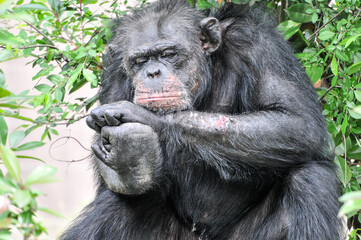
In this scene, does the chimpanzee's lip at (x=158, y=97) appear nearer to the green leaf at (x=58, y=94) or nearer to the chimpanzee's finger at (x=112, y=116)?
the chimpanzee's finger at (x=112, y=116)

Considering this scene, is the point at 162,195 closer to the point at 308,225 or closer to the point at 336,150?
the point at 308,225

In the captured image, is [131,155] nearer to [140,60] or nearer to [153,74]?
[153,74]

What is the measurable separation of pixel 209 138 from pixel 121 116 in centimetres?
64

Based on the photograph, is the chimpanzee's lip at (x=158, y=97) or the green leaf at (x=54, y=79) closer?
the chimpanzee's lip at (x=158, y=97)

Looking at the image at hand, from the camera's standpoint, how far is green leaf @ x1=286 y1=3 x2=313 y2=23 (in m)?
4.82

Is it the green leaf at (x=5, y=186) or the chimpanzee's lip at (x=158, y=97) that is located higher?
the green leaf at (x=5, y=186)

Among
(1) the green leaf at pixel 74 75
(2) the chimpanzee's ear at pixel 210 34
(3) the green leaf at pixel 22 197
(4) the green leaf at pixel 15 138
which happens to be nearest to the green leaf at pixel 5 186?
(3) the green leaf at pixel 22 197

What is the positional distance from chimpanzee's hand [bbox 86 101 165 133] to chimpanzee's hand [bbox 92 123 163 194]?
7 cm

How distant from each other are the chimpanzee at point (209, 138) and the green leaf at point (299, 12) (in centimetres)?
22

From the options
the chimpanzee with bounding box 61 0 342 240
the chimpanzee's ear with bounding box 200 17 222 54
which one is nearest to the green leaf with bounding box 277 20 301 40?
the chimpanzee with bounding box 61 0 342 240

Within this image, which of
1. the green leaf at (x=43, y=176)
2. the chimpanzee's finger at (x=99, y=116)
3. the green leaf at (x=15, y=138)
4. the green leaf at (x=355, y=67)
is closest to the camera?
the green leaf at (x=43, y=176)

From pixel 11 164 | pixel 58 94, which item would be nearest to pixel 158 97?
pixel 58 94

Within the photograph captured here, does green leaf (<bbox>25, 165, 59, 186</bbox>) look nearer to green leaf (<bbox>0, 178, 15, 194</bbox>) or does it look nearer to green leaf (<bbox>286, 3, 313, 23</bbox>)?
green leaf (<bbox>0, 178, 15, 194</bbox>)

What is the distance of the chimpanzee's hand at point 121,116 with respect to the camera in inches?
157
